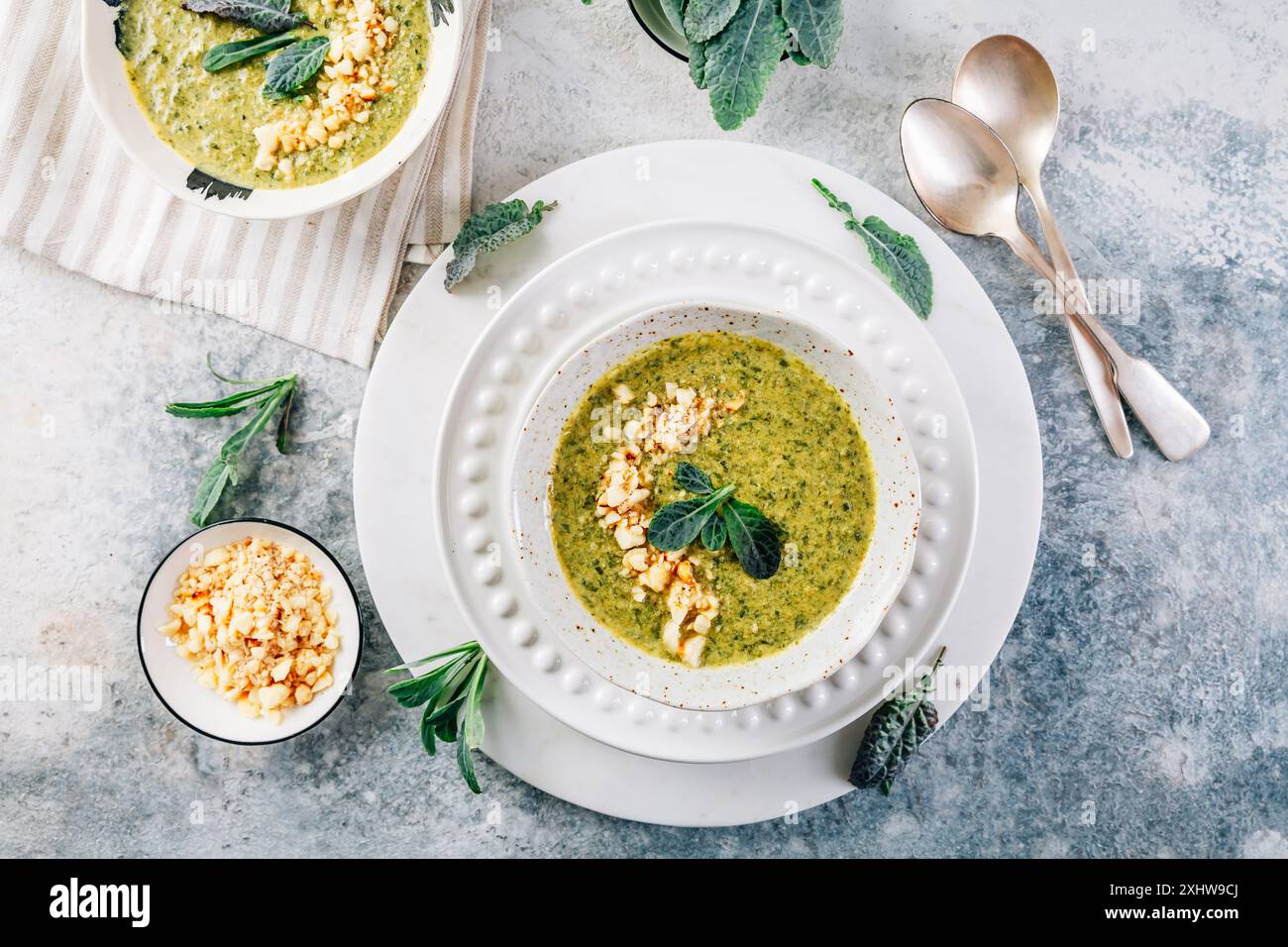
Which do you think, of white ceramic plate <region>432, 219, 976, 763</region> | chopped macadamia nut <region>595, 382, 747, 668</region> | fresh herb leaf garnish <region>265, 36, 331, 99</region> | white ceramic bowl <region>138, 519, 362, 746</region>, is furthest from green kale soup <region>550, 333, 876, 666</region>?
fresh herb leaf garnish <region>265, 36, 331, 99</region>

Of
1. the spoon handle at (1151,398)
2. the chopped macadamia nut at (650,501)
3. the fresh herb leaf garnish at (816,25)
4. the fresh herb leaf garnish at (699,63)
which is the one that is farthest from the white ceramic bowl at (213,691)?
the spoon handle at (1151,398)

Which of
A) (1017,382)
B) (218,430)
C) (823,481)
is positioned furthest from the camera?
(218,430)

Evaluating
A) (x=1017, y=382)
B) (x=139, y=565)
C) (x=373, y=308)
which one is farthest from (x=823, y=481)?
(x=139, y=565)

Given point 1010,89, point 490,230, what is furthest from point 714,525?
point 1010,89

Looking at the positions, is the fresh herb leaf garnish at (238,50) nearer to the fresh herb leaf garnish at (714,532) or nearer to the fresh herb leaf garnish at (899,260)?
the fresh herb leaf garnish at (899,260)

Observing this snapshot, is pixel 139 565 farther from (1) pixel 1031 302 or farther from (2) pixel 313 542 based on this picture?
(1) pixel 1031 302
